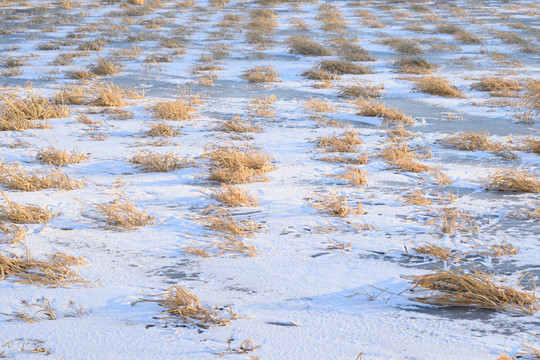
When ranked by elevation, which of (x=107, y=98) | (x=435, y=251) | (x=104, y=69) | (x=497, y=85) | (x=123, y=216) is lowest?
(x=435, y=251)

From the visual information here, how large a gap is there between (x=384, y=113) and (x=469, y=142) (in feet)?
4.02

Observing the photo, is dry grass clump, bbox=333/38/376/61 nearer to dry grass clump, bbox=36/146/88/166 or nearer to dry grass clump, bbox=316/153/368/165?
dry grass clump, bbox=316/153/368/165

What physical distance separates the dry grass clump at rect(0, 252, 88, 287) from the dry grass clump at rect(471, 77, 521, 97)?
21.4 feet

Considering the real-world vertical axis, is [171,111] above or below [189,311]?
above

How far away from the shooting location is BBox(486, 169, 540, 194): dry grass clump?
4.10m

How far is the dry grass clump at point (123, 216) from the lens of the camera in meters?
3.34

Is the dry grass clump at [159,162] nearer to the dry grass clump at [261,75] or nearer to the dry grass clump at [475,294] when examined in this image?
the dry grass clump at [475,294]

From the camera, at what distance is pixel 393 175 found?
4.49 meters

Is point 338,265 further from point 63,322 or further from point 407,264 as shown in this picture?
point 63,322

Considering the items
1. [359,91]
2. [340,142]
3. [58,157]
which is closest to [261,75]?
[359,91]

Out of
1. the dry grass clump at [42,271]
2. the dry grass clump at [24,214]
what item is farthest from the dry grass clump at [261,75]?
the dry grass clump at [42,271]

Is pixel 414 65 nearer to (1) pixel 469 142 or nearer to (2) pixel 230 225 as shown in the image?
(1) pixel 469 142

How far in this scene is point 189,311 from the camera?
237cm

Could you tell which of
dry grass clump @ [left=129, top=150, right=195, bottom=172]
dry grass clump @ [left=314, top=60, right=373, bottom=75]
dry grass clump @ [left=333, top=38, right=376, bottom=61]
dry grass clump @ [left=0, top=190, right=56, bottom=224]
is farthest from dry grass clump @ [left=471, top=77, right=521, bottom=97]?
dry grass clump @ [left=0, top=190, right=56, bottom=224]
